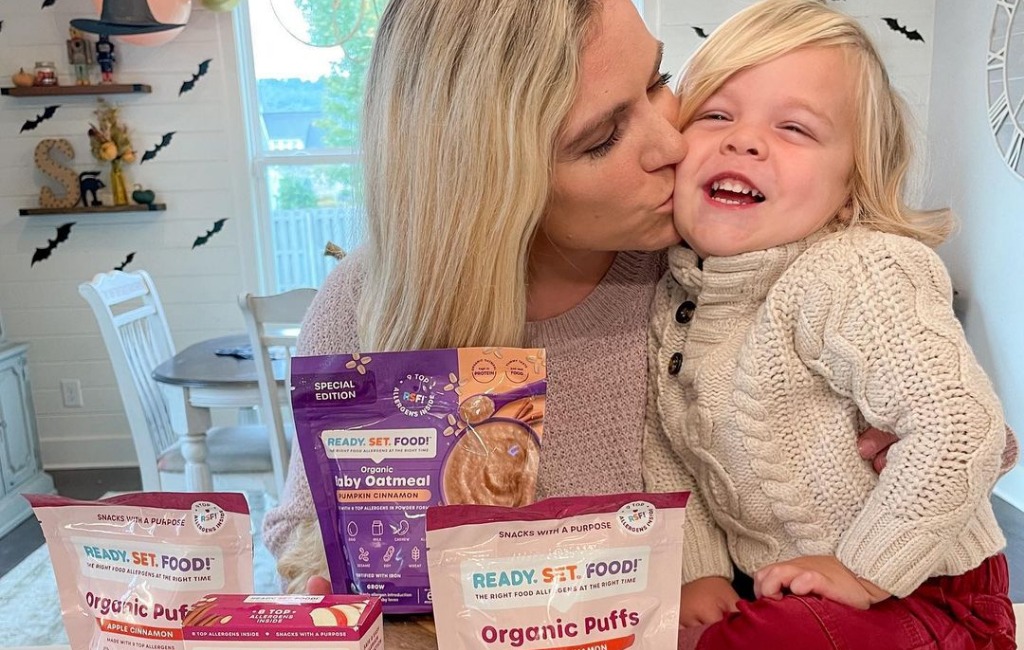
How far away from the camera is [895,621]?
90 centimetres

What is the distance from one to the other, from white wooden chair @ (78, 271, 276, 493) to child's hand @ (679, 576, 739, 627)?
6.54ft

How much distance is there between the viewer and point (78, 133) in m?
4.04

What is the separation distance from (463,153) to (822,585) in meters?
0.61

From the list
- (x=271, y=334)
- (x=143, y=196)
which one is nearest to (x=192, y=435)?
(x=271, y=334)

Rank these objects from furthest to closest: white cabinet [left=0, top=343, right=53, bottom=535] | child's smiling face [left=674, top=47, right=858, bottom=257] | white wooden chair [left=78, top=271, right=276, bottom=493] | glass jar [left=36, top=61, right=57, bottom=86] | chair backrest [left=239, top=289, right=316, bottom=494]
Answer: glass jar [left=36, top=61, right=57, bottom=86], white cabinet [left=0, top=343, right=53, bottom=535], white wooden chair [left=78, top=271, right=276, bottom=493], chair backrest [left=239, top=289, right=316, bottom=494], child's smiling face [left=674, top=47, right=858, bottom=257]

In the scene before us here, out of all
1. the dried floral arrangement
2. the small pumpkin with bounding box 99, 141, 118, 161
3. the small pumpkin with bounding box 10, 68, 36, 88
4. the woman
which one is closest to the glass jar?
the small pumpkin with bounding box 10, 68, 36, 88

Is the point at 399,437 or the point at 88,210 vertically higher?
the point at 399,437

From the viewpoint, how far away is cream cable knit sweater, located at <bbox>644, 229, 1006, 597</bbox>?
86cm

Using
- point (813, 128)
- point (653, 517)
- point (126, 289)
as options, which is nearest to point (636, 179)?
point (813, 128)

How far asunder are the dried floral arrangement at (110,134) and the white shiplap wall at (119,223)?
0.16 ft

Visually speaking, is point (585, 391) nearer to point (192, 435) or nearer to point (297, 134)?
point (192, 435)

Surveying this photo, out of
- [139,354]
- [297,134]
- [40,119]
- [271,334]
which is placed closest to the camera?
[271,334]

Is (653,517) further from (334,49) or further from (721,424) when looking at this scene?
(334,49)

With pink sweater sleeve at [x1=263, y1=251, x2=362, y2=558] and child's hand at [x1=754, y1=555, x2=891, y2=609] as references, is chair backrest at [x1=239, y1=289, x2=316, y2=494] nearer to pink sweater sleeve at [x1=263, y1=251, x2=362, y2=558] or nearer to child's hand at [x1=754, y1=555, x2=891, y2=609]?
pink sweater sleeve at [x1=263, y1=251, x2=362, y2=558]
